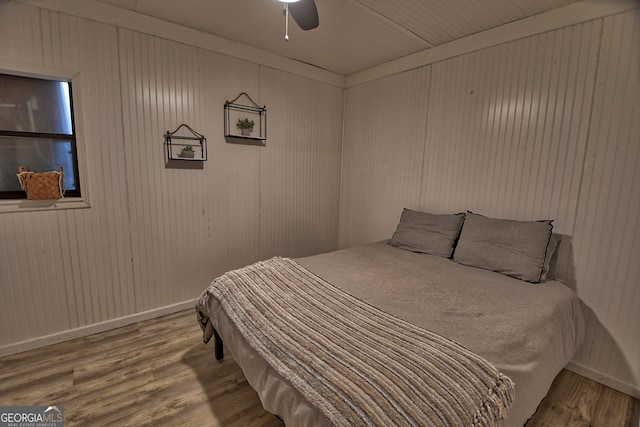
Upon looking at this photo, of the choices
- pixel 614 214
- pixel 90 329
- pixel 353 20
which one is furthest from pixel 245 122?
pixel 614 214

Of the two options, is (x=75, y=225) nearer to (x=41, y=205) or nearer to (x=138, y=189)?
(x=41, y=205)

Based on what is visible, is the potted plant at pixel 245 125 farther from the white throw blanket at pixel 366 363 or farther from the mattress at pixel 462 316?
the white throw blanket at pixel 366 363

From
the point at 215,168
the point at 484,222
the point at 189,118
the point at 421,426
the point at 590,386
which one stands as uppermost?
the point at 189,118

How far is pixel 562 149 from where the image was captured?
208cm

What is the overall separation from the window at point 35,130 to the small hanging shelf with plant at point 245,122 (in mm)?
1199

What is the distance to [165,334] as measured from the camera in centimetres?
237

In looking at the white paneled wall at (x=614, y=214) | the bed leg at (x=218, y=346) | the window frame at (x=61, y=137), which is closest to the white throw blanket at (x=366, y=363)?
the bed leg at (x=218, y=346)

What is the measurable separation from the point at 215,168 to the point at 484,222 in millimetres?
2491

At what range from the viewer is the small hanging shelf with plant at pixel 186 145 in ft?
8.33

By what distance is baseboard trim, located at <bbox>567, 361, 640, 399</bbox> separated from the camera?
183cm

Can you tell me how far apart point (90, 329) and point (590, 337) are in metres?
3.81

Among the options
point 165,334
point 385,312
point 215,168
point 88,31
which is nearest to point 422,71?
point 215,168

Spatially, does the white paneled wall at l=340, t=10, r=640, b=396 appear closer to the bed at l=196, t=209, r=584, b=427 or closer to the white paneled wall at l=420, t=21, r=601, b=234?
the white paneled wall at l=420, t=21, r=601, b=234

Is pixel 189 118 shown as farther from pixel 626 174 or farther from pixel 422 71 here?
pixel 626 174
